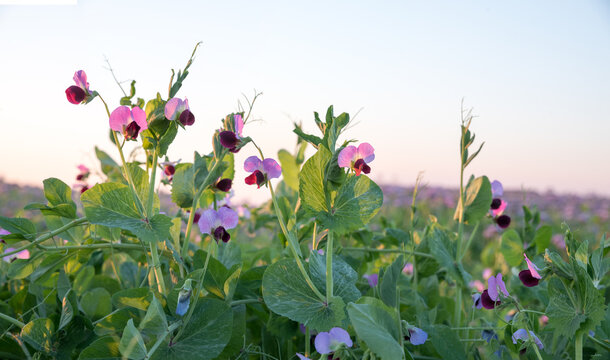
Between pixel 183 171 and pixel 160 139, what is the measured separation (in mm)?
122

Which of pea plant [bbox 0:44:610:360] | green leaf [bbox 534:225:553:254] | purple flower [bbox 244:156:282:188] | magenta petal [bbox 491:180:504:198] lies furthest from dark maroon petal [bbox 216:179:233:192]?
green leaf [bbox 534:225:553:254]

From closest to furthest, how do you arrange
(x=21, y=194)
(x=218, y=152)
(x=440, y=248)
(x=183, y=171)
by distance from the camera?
(x=218, y=152), (x=183, y=171), (x=440, y=248), (x=21, y=194)

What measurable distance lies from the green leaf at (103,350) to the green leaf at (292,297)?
0.24 m

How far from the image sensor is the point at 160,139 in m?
0.77

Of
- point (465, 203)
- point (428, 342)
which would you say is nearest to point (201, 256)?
point (428, 342)

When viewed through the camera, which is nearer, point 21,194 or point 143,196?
point 143,196

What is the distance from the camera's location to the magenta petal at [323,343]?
24.3 inches

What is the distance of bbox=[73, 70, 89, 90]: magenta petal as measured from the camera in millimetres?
782

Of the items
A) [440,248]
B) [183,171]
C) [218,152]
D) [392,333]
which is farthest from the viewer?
[440,248]

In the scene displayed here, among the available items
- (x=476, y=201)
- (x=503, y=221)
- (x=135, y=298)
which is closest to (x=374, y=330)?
(x=135, y=298)

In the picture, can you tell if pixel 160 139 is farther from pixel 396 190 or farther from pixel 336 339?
pixel 396 190

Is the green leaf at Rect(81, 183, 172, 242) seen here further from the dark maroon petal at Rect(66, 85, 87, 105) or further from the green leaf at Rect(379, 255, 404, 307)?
the green leaf at Rect(379, 255, 404, 307)

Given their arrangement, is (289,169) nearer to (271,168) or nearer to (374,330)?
(271,168)

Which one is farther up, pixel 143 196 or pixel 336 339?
pixel 143 196
